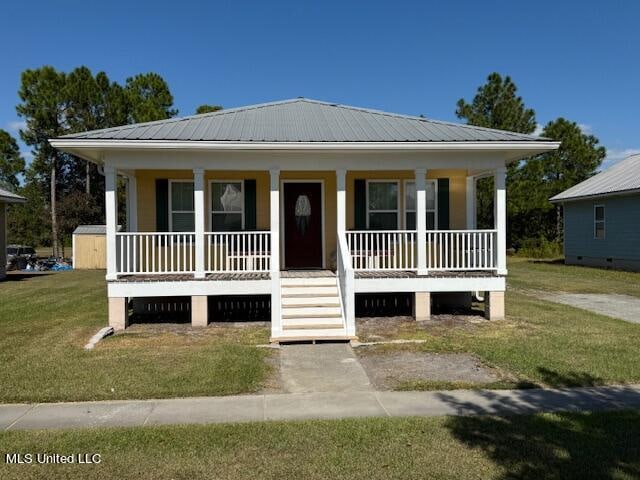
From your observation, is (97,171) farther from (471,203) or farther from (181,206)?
(471,203)

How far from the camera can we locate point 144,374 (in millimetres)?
6418

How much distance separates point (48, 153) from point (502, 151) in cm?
3949

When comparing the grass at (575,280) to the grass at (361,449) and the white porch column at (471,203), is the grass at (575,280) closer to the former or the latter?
the white porch column at (471,203)

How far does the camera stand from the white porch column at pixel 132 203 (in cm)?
1112

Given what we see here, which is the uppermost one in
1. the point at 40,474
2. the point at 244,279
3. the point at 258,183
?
the point at 258,183

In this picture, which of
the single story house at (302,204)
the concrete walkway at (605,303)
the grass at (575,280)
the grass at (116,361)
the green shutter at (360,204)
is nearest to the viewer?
the grass at (116,361)

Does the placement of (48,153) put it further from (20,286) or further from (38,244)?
(20,286)

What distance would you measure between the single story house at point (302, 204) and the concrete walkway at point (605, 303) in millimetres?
2752

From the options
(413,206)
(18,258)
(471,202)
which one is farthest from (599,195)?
(18,258)

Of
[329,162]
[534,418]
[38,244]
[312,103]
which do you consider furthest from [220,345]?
[38,244]

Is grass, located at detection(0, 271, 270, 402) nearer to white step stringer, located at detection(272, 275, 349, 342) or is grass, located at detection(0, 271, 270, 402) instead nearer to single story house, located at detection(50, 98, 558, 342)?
white step stringer, located at detection(272, 275, 349, 342)

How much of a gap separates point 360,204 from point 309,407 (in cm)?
702

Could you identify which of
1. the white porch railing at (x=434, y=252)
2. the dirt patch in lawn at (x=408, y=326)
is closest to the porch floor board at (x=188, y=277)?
the white porch railing at (x=434, y=252)

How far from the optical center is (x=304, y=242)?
12.0m
